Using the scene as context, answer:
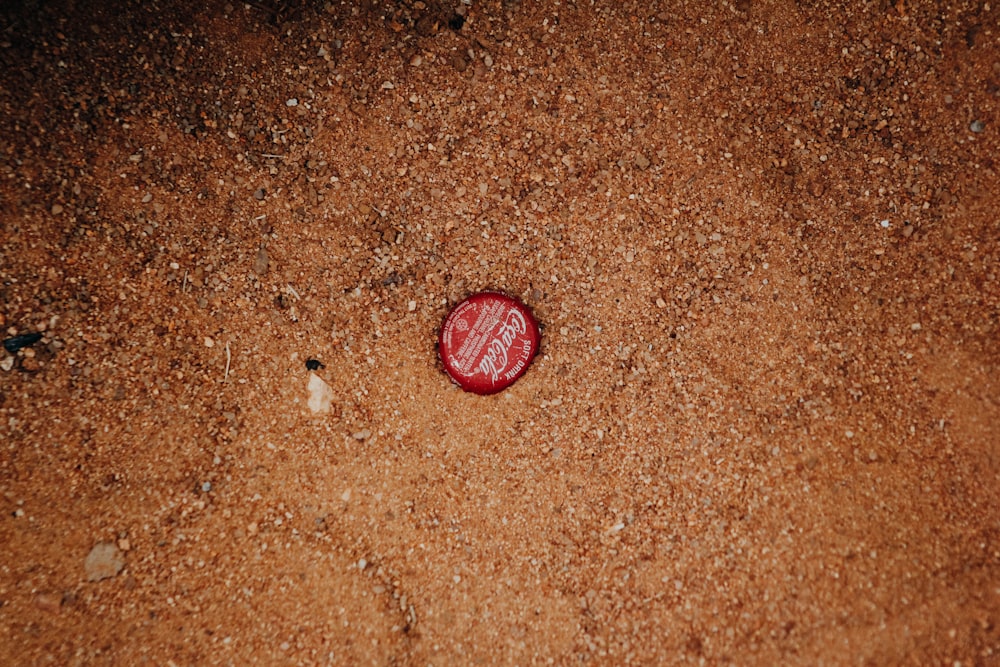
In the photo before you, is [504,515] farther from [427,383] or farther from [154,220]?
[154,220]

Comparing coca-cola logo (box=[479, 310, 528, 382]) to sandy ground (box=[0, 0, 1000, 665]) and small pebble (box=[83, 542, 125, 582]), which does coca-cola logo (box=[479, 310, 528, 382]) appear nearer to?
sandy ground (box=[0, 0, 1000, 665])

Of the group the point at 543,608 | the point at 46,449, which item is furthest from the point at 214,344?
the point at 543,608

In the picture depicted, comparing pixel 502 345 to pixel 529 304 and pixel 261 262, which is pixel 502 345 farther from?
pixel 261 262

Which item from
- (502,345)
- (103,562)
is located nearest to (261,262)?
(502,345)

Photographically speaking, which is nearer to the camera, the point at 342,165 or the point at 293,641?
the point at 293,641

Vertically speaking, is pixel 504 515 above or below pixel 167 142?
below

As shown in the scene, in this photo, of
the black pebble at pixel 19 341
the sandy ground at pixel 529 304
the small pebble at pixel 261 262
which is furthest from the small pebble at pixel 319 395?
the black pebble at pixel 19 341

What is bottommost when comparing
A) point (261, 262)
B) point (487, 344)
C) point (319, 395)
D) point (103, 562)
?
point (103, 562)
